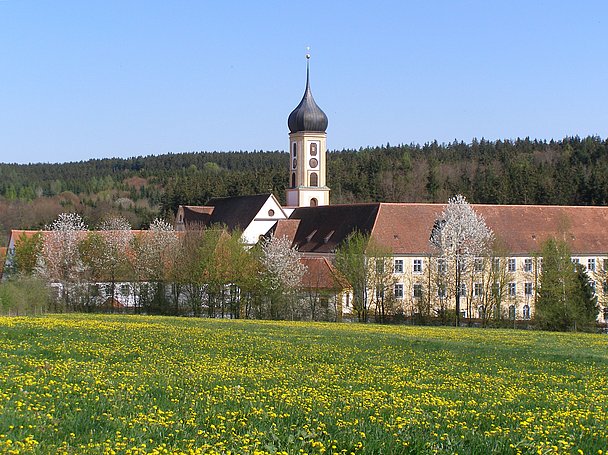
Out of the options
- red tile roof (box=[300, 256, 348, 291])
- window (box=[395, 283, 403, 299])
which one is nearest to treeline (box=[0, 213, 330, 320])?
red tile roof (box=[300, 256, 348, 291])

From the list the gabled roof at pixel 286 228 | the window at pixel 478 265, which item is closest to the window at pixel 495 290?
the window at pixel 478 265

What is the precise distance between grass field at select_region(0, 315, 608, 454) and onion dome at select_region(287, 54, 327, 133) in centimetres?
6510

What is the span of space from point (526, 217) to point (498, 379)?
56.8 m

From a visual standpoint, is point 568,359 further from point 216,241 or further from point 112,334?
point 216,241

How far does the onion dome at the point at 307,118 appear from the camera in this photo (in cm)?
8531

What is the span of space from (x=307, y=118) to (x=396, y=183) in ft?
148

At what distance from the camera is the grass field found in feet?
29.6

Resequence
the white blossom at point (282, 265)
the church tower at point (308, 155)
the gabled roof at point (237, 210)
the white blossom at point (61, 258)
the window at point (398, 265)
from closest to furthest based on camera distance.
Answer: the white blossom at point (282, 265)
the white blossom at point (61, 258)
the window at point (398, 265)
the gabled roof at point (237, 210)
the church tower at point (308, 155)

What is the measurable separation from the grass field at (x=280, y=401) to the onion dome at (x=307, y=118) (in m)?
65.1

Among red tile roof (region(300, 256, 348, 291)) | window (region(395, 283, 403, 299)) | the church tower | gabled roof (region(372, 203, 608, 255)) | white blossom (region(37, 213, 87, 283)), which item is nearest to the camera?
red tile roof (region(300, 256, 348, 291))

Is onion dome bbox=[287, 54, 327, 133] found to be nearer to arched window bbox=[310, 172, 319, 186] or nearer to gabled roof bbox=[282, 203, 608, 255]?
arched window bbox=[310, 172, 319, 186]

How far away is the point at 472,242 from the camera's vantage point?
57688 mm

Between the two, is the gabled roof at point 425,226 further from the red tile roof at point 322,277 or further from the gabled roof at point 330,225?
the red tile roof at point 322,277

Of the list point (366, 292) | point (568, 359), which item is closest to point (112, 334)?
point (568, 359)
